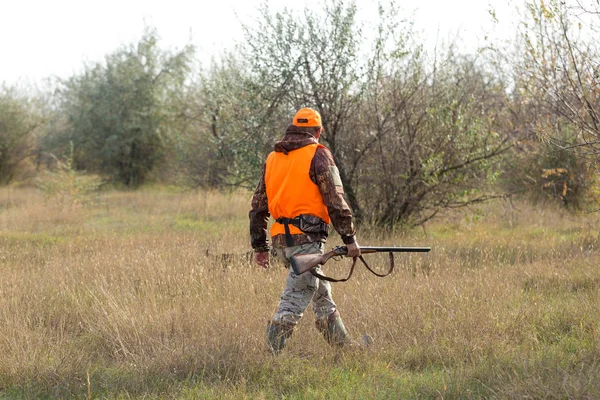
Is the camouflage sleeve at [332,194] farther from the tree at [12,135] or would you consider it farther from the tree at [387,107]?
the tree at [12,135]

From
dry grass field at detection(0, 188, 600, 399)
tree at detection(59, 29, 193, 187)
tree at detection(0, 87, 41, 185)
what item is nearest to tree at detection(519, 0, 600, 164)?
dry grass field at detection(0, 188, 600, 399)

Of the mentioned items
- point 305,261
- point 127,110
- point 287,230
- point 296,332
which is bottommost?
point 296,332

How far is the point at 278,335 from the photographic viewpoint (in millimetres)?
4633

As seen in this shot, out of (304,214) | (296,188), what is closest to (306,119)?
(296,188)

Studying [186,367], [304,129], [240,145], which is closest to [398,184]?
[240,145]

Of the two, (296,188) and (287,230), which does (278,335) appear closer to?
(287,230)

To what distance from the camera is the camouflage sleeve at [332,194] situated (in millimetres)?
4480

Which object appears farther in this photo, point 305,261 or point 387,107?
point 387,107

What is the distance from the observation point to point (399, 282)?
249 inches

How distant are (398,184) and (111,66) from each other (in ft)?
60.8

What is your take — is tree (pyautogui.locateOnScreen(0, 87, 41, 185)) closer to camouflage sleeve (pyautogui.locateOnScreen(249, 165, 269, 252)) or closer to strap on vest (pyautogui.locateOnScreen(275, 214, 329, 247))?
camouflage sleeve (pyautogui.locateOnScreen(249, 165, 269, 252))

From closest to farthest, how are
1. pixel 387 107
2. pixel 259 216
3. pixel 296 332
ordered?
pixel 259 216
pixel 296 332
pixel 387 107

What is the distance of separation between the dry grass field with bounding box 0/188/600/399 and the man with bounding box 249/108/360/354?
0.68 ft

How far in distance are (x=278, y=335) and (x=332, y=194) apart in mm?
1056
